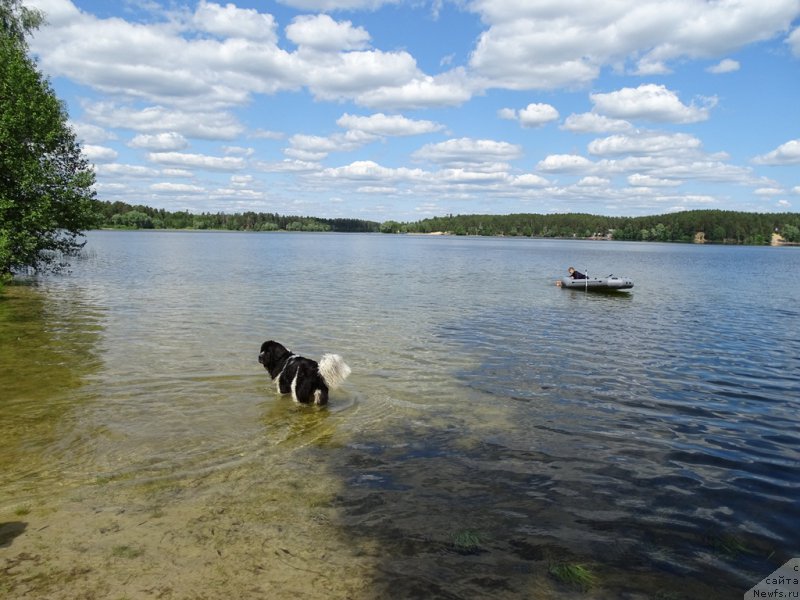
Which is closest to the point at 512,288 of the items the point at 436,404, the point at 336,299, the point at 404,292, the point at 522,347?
the point at 404,292

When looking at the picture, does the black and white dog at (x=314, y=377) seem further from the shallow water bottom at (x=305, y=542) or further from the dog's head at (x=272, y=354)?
the shallow water bottom at (x=305, y=542)

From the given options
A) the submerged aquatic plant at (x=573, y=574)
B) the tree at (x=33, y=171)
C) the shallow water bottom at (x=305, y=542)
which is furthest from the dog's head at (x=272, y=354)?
the tree at (x=33, y=171)

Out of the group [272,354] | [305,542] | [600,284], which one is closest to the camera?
[305,542]

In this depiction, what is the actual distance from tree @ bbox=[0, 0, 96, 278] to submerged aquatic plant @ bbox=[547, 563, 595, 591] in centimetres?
2094

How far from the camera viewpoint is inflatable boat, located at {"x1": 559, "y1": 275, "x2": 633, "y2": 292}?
108 ft

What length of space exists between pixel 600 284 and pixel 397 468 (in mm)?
29069

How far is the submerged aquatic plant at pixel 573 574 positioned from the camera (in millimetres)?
4906

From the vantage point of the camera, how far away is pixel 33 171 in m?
23.0

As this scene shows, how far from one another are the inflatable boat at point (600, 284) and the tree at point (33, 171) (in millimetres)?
28344

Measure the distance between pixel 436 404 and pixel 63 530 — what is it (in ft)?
21.5

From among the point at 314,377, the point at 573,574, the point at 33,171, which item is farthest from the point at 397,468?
the point at 33,171

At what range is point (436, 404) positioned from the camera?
34.5ft

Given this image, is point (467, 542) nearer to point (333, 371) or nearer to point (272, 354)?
point (333, 371)

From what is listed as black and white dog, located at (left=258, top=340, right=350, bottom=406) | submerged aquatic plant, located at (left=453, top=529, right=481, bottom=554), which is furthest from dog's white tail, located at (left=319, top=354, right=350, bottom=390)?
submerged aquatic plant, located at (left=453, top=529, right=481, bottom=554)
